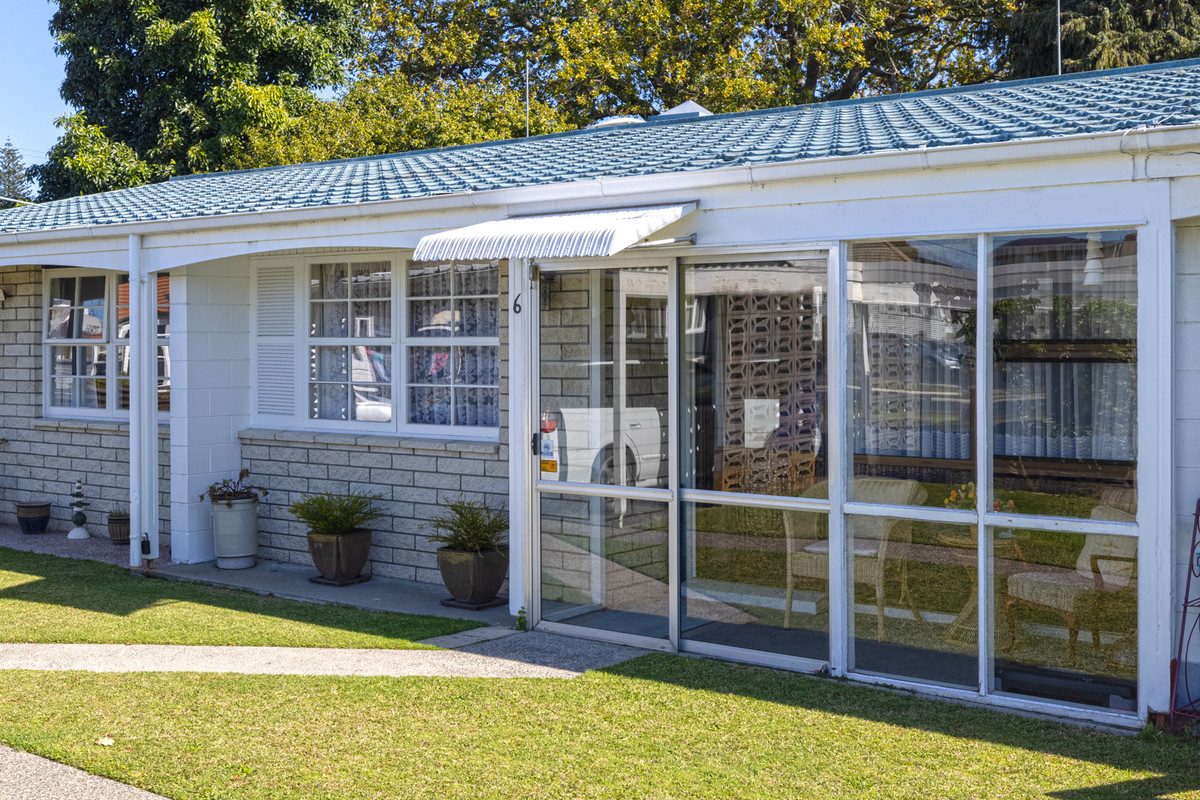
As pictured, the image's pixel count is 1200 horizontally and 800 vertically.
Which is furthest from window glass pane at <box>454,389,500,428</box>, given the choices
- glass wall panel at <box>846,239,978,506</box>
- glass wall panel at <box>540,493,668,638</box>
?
glass wall panel at <box>846,239,978,506</box>

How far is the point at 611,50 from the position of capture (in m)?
22.0

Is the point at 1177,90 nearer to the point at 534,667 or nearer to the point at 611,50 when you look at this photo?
the point at 534,667

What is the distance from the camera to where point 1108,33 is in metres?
19.9

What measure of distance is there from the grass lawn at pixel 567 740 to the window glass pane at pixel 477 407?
3.15 meters

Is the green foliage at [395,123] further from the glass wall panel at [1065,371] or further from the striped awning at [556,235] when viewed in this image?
the glass wall panel at [1065,371]

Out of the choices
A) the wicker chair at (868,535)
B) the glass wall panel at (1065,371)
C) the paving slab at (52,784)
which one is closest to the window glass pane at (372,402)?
the wicker chair at (868,535)

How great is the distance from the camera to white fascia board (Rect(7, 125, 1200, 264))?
5566 mm

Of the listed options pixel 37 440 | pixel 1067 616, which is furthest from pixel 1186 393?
pixel 37 440

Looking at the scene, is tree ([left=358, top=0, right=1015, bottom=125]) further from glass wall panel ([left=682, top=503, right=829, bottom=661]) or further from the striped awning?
glass wall panel ([left=682, top=503, right=829, bottom=661])

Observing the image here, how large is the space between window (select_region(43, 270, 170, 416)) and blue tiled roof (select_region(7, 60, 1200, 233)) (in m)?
0.76

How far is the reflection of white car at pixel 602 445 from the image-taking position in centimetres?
728

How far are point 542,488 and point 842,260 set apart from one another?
2483mm

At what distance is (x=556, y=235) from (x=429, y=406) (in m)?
3.15

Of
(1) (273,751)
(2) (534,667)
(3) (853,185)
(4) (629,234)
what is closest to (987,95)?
(3) (853,185)
